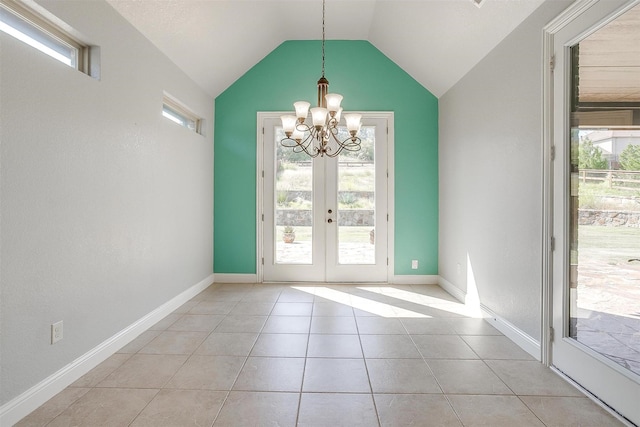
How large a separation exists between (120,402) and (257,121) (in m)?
3.63

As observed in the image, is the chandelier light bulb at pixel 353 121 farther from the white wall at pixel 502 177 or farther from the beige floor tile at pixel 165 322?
the beige floor tile at pixel 165 322

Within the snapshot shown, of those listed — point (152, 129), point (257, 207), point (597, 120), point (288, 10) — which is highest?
point (288, 10)

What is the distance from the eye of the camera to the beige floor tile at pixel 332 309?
3.38 meters

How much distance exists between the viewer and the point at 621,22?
1.82 m

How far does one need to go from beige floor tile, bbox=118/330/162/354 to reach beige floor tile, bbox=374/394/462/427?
6.01ft

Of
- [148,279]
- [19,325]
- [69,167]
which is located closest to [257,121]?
[148,279]

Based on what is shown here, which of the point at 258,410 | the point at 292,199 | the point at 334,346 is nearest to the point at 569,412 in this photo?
the point at 334,346

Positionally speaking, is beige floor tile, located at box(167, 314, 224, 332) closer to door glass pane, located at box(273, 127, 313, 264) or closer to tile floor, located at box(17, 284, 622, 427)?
tile floor, located at box(17, 284, 622, 427)

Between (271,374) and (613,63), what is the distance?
2.72m

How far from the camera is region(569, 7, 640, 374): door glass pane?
5.89ft

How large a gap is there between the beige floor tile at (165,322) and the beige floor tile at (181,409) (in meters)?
1.12

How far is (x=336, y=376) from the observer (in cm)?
216

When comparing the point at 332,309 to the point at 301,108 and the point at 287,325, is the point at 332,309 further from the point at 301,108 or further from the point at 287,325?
the point at 301,108

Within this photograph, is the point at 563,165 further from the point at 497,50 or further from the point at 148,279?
the point at 148,279
